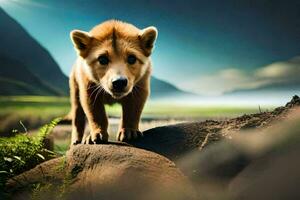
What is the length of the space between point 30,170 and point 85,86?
0.57 meters

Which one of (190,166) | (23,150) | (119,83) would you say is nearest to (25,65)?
(23,150)

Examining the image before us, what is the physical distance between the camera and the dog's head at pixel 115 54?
295 centimetres

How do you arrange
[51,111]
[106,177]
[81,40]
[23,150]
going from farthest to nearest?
[51,111]
[23,150]
[81,40]
[106,177]

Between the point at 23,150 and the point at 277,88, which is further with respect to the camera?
the point at 277,88

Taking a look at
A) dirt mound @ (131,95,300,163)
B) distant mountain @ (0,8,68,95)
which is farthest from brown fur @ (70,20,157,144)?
distant mountain @ (0,8,68,95)

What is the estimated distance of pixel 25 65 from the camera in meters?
3.87

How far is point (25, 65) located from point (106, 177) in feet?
4.87

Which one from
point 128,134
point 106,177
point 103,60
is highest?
point 103,60

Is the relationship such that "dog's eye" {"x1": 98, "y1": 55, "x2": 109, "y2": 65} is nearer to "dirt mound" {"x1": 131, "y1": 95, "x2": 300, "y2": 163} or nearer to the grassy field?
"dirt mound" {"x1": 131, "y1": 95, "x2": 300, "y2": 163}

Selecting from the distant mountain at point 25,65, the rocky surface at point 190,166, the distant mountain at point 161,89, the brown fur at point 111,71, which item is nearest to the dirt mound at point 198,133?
the rocky surface at point 190,166

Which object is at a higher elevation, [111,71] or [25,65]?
[25,65]

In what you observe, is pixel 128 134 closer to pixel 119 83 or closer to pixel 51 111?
pixel 119 83

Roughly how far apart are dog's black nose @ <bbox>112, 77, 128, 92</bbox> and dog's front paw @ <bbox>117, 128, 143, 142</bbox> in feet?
1.06

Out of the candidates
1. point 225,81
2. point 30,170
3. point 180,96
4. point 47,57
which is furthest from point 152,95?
point 30,170
